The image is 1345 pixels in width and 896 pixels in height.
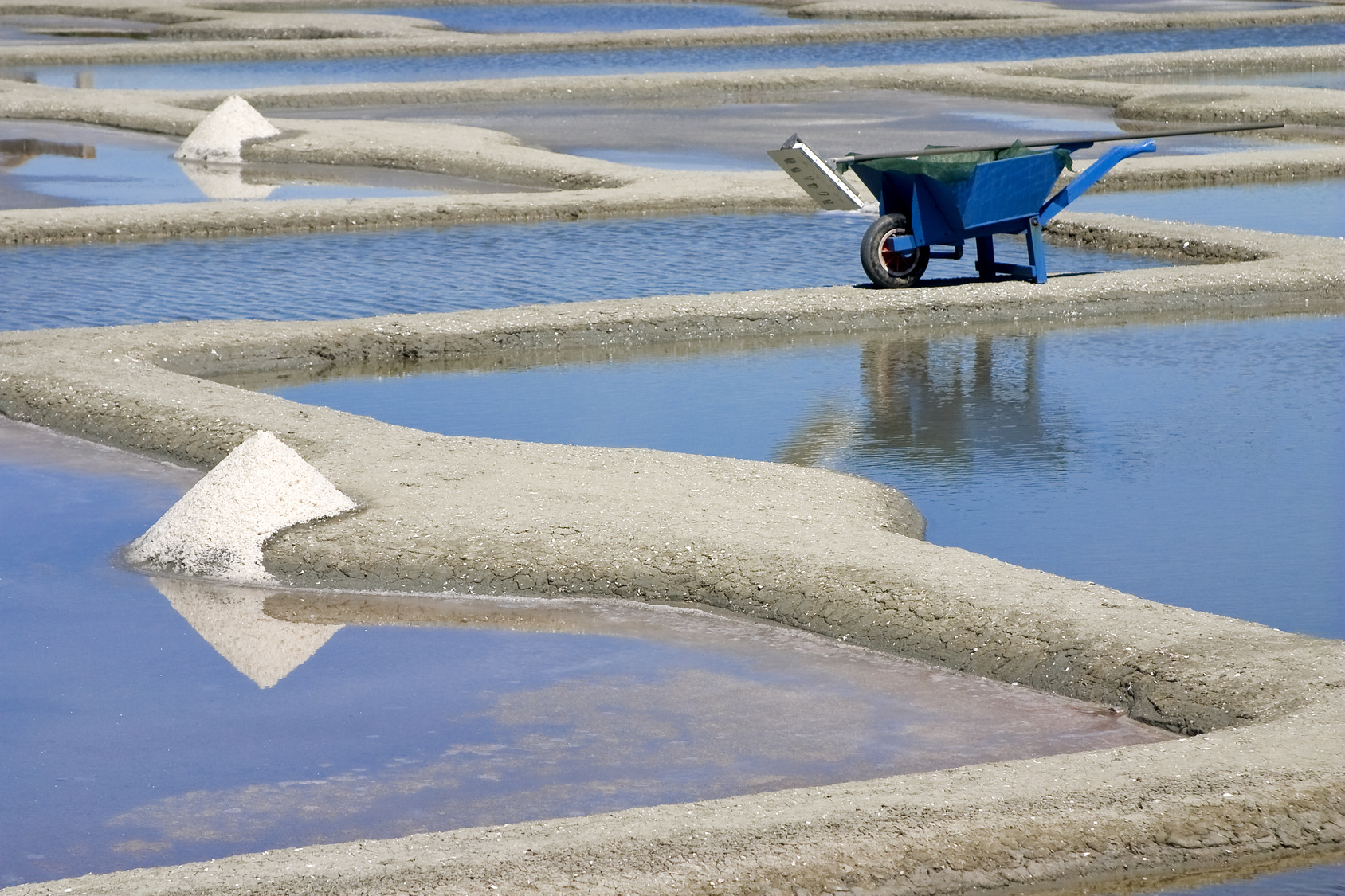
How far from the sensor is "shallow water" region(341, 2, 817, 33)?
126ft

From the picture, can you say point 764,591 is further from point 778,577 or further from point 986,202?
point 986,202

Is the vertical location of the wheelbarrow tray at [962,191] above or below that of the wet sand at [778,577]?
above

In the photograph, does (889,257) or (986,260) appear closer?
(889,257)

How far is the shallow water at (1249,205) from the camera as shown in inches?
589

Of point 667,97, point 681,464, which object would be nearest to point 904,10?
point 667,97

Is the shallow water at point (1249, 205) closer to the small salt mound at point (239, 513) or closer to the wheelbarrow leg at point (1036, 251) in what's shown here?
the wheelbarrow leg at point (1036, 251)

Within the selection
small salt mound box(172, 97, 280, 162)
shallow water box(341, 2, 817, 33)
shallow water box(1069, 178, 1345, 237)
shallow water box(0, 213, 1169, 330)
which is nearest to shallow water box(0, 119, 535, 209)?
small salt mound box(172, 97, 280, 162)

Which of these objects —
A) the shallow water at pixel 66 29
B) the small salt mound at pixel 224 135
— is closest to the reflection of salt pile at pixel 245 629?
the small salt mound at pixel 224 135

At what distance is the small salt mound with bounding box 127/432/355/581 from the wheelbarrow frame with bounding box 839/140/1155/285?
5.32 meters

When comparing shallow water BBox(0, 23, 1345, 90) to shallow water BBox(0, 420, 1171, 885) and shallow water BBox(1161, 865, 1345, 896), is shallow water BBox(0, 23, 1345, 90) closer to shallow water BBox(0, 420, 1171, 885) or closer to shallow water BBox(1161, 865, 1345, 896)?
shallow water BBox(0, 420, 1171, 885)

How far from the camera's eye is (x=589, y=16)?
41312 millimetres

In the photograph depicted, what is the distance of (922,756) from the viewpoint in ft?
16.8

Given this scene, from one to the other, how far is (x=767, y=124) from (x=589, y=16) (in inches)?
788

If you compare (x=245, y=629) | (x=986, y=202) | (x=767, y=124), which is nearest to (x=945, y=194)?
(x=986, y=202)
